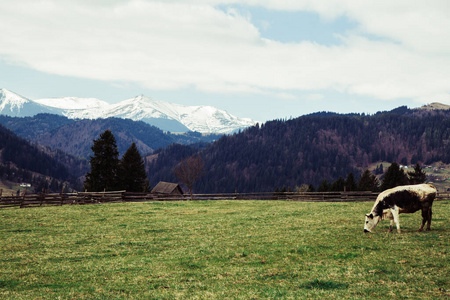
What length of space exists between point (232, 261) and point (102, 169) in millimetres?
61251

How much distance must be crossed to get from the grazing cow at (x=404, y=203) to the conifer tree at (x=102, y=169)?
6050 cm

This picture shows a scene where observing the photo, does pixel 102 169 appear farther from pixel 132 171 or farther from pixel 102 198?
pixel 102 198

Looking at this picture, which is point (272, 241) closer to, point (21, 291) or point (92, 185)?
point (21, 291)

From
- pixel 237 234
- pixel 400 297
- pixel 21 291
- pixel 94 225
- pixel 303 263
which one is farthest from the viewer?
pixel 94 225

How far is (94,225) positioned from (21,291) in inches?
700

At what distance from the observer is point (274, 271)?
46.1ft

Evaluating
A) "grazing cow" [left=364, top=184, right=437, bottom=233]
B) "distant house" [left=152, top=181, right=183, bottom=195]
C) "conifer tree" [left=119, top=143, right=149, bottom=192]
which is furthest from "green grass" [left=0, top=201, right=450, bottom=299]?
"distant house" [left=152, top=181, right=183, bottom=195]

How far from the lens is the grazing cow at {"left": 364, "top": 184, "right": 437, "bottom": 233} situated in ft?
63.1

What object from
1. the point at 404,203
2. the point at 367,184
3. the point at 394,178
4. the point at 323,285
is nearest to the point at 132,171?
the point at 404,203

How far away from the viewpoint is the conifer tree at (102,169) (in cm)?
7150

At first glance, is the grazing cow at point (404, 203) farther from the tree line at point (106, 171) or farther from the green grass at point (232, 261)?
the tree line at point (106, 171)

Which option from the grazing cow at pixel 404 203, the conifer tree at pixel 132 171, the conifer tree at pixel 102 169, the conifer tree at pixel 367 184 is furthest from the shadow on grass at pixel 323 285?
the conifer tree at pixel 367 184

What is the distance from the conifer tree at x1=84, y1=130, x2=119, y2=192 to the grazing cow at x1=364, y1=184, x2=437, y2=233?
60.5 meters

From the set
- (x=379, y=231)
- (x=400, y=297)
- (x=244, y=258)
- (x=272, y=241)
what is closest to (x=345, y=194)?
(x=379, y=231)
